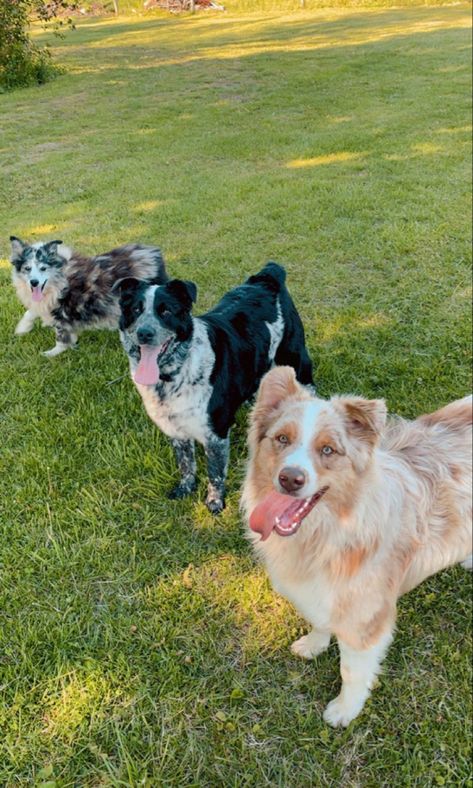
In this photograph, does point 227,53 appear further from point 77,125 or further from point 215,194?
point 215,194

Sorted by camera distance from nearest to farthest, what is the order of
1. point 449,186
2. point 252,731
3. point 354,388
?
point 252,731
point 354,388
point 449,186

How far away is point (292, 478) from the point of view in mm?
1765

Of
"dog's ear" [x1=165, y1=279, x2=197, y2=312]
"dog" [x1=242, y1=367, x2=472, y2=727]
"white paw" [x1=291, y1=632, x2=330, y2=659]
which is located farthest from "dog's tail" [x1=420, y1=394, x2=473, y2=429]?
"dog's ear" [x1=165, y1=279, x2=197, y2=312]

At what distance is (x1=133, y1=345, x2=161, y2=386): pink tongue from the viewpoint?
9.45ft

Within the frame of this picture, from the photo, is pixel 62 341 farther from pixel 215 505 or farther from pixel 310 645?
pixel 310 645

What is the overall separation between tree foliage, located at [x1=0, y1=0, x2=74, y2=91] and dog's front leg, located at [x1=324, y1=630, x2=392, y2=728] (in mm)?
14948

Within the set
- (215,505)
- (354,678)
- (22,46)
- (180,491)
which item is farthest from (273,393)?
(22,46)

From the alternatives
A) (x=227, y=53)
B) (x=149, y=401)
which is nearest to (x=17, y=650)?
(x=149, y=401)

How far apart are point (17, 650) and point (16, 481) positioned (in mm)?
1210

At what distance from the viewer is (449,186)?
25.0 feet

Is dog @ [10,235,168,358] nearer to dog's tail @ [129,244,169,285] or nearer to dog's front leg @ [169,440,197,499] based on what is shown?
dog's tail @ [129,244,169,285]

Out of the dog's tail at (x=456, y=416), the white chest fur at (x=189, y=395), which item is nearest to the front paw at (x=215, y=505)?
the white chest fur at (x=189, y=395)

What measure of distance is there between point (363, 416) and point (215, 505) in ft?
5.37

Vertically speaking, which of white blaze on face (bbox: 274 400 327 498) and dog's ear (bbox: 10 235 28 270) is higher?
dog's ear (bbox: 10 235 28 270)
